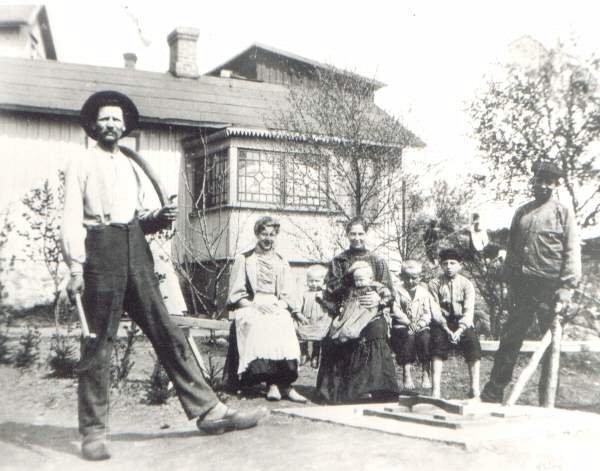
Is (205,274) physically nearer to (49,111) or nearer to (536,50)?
(49,111)

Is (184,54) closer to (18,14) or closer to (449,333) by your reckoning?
(18,14)

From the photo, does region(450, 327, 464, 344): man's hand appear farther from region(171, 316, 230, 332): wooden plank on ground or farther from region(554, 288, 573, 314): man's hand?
region(171, 316, 230, 332): wooden plank on ground

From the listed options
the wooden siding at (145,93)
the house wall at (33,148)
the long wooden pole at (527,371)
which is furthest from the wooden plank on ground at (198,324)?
the wooden siding at (145,93)

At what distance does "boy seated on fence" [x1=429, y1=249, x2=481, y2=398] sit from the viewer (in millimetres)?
6207

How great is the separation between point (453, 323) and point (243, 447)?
10.2 feet

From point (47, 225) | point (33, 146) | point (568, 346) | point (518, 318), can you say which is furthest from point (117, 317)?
point (33, 146)

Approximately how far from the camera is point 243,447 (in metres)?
3.84

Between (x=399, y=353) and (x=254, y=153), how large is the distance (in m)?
8.40

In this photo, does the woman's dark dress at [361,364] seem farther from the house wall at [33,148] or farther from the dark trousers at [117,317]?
the house wall at [33,148]

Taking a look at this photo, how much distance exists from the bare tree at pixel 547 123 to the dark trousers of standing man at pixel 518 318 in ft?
10.0

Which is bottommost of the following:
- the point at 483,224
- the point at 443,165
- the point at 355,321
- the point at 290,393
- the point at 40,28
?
the point at 290,393

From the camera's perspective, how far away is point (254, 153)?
47.6ft

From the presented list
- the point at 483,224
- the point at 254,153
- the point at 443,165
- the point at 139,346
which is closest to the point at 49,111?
the point at 254,153

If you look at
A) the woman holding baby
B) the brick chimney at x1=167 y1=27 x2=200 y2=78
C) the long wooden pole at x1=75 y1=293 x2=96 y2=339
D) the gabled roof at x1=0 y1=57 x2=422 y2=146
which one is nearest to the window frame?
the gabled roof at x1=0 y1=57 x2=422 y2=146
